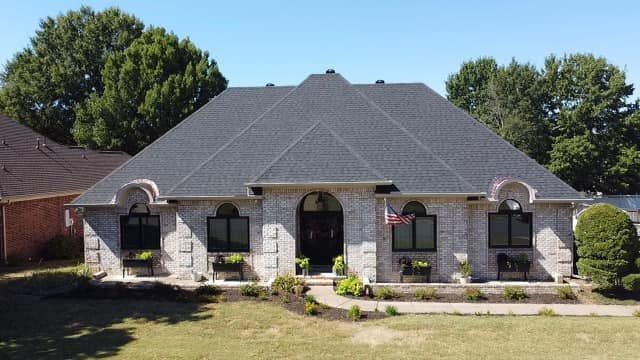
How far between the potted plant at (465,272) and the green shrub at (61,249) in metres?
19.3

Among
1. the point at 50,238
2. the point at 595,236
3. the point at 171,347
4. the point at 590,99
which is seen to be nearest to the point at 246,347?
the point at 171,347

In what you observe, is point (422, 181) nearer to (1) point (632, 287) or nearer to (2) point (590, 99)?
(1) point (632, 287)

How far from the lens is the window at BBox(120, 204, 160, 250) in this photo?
18344 millimetres

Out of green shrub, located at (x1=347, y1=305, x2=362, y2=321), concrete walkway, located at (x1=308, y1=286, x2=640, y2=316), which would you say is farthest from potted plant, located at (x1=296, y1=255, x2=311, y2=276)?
green shrub, located at (x1=347, y1=305, x2=362, y2=321)

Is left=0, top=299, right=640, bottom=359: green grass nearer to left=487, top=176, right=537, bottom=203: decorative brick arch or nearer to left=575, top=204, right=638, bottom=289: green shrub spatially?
left=575, top=204, right=638, bottom=289: green shrub

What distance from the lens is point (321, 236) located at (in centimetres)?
1822

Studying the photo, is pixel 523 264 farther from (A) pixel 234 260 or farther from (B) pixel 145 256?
(B) pixel 145 256

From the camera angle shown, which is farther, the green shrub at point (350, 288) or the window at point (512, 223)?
the window at point (512, 223)

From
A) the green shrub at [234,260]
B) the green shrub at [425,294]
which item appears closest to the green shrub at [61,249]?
the green shrub at [234,260]

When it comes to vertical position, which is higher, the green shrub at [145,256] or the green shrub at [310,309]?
the green shrub at [145,256]

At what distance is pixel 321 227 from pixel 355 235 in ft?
7.11

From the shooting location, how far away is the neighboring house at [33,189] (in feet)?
69.8

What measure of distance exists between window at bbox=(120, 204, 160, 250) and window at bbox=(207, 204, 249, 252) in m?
2.60

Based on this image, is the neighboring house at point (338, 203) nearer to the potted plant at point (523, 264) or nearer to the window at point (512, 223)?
the window at point (512, 223)
